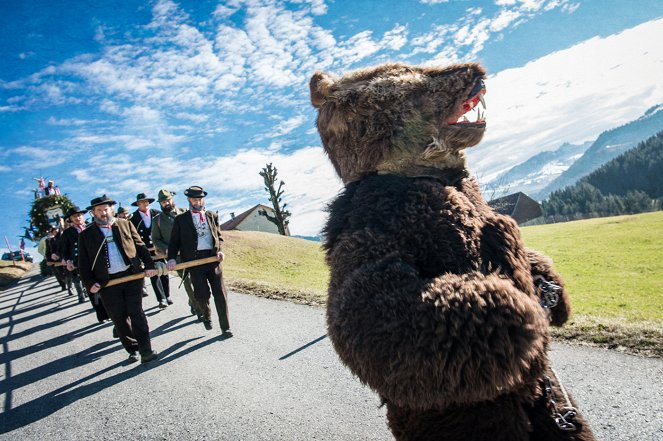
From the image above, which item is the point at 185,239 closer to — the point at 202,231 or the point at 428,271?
the point at 202,231

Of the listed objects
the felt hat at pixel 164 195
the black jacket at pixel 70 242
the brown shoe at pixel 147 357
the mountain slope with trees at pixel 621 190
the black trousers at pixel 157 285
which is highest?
Result: the felt hat at pixel 164 195

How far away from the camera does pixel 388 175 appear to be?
1492 mm

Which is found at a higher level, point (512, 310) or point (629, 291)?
point (512, 310)

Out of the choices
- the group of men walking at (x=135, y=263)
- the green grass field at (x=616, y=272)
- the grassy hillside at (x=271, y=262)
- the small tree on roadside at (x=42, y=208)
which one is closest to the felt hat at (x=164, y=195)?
the group of men walking at (x=135, y=263)

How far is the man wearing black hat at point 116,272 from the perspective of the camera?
513 centimetres

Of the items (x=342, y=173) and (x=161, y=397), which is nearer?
(x=342, y=173)

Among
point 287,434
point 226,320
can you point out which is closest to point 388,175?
point 287,434

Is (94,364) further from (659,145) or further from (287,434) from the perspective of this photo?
A: (659,145)

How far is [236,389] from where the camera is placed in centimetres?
380

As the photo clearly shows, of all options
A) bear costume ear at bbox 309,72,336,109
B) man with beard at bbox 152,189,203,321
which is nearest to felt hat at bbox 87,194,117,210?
man with beard at bbox 152,189,203,321

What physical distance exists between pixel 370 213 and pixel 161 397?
149 inches

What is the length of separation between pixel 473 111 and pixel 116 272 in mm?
5442

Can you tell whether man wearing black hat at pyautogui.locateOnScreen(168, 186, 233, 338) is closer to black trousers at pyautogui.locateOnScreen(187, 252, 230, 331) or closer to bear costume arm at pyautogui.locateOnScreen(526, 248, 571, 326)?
black trousers at pyautogui.locateOnScreen(187, 252, 230, 331)

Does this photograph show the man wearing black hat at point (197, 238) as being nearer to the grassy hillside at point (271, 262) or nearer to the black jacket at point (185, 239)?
the black jacket at point (185, 239)
